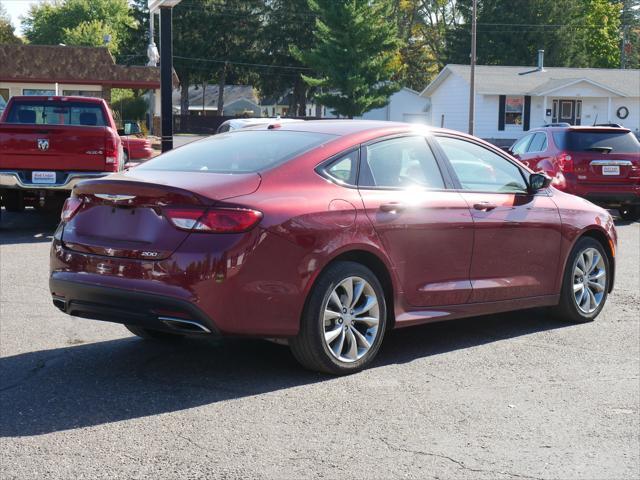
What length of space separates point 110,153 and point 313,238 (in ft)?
27.2

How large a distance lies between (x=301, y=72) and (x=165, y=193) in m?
80.8

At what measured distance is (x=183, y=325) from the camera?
215 inches

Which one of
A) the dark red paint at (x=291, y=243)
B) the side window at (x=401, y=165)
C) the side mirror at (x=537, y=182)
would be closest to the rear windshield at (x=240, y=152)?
the dark red paint at (x=291, y=243)

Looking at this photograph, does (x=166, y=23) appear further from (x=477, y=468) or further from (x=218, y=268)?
(x=477, y=468)

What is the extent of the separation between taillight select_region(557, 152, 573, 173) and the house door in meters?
37.9

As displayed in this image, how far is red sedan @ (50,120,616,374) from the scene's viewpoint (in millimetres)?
5434

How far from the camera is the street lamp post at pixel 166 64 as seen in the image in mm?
15680

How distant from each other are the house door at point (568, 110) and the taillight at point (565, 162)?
37853mm

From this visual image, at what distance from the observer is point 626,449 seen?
16.0 feet

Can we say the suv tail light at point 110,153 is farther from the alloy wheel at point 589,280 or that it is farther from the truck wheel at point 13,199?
the alloy wheel at point 589,280

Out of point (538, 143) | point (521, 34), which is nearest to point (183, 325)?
point (538, 143)

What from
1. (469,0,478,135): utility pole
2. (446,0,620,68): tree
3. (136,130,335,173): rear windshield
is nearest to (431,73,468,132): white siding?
(469,0,478,135): utility pole

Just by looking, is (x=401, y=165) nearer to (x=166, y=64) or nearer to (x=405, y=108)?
(x=166, y=64)

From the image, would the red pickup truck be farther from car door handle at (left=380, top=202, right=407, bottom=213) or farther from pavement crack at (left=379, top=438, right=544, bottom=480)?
pavement crack at (left=379, top=438, right=544, bottom=480)
